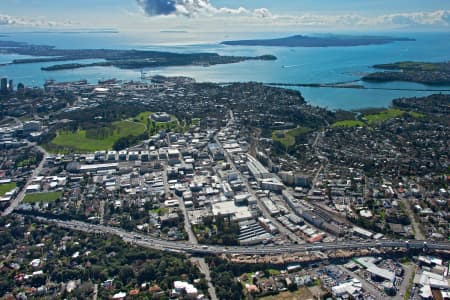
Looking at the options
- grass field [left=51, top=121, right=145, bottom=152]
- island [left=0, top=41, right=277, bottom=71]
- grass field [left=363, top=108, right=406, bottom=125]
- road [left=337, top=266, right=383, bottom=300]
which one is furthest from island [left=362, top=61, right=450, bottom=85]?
road [left=337, top=266, right=383, bottom=300]

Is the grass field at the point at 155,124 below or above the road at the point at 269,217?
above

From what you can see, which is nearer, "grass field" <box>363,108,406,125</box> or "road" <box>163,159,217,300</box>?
"road" <box>163,159,217,300</box>

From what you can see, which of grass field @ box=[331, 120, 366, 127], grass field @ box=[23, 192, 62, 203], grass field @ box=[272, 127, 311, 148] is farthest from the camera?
grass field @ box=[331, 120, 366, 127]

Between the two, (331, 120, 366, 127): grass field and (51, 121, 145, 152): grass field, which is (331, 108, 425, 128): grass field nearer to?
(331, 120, 366, 127): grass field

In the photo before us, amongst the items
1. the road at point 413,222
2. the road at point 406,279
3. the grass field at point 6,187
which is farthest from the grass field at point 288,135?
the grass field at point 6,187

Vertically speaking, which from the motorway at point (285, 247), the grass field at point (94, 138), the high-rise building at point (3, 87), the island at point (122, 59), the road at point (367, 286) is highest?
the island at point (122, 59)

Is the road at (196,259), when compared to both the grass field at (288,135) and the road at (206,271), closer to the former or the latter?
the road at (206,271)

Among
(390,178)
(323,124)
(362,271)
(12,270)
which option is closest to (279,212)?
(362,271)
